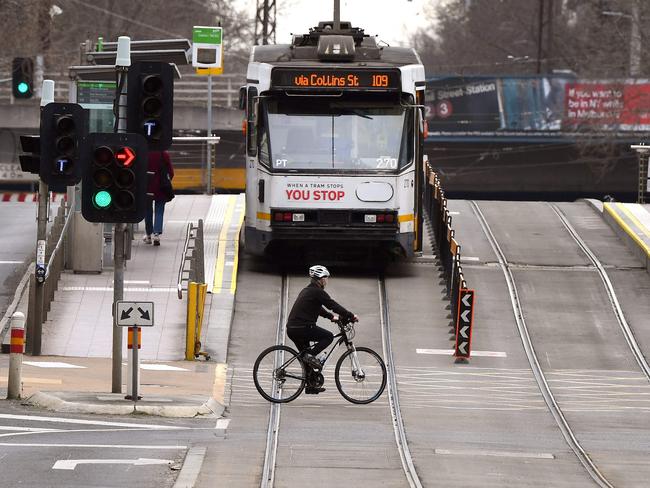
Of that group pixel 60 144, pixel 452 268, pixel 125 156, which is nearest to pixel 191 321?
pixel 60 144

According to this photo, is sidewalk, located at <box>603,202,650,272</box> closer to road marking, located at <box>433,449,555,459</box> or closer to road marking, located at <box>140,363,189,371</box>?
road marking, located at <box>140,363,189,371</box>

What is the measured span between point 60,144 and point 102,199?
139 cm

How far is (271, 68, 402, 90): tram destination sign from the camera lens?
1056 inches

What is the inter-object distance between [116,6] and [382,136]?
6054 centimetres

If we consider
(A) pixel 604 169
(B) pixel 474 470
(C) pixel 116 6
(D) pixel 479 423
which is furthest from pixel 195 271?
(C) pixel 116 6

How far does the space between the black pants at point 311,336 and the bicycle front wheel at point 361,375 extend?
28 centimetres

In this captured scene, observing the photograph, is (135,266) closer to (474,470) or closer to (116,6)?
(474,470)

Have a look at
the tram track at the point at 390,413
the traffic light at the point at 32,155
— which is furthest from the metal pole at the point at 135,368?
the traffic light at the point at 32,155

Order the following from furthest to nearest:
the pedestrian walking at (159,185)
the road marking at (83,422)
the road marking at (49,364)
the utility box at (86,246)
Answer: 1. the pedestrian walking at (159,185)
2. the utility box at (86,246)
3. the road marking at (49,364)
4. the road marking at (83,422)

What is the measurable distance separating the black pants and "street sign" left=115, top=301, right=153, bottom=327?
2.07 m

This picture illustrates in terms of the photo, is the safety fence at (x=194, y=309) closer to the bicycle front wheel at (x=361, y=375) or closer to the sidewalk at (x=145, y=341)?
the sidewalk at (x=145, y=341)

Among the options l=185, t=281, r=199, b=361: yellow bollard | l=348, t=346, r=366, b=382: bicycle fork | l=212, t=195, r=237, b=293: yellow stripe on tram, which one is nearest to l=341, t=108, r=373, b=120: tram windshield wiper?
l=212, t=195, r=237, b=293: yellow stripe on tram

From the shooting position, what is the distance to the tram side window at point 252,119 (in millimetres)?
27297

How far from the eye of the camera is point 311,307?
19906mm
